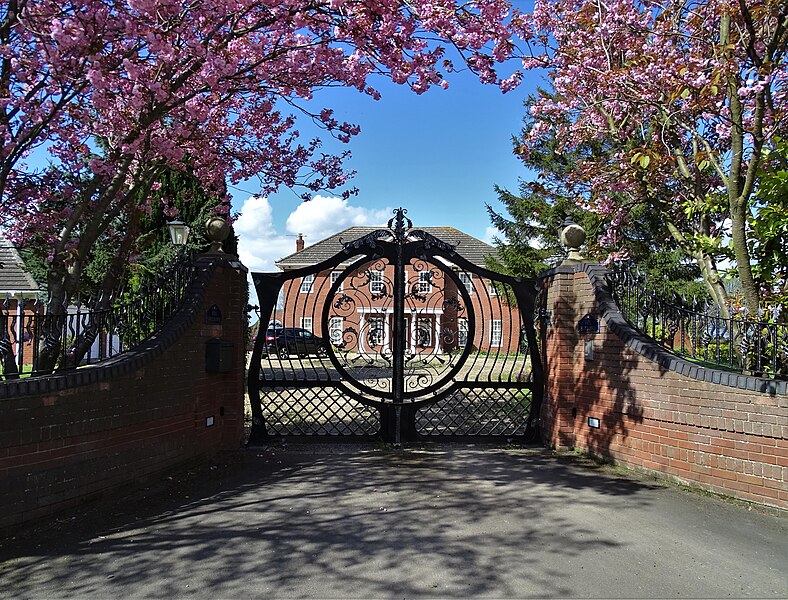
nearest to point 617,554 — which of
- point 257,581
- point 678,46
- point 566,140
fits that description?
point 257,581

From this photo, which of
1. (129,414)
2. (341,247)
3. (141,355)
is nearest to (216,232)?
(141,355)

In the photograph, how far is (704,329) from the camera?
6.11m

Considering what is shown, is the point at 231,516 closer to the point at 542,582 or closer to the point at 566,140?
the point at 542,582

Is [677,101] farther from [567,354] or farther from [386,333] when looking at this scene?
[386,333]

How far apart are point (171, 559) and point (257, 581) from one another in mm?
713

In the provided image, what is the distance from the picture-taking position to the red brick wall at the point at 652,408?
522 centimetres

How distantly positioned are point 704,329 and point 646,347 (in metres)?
0.59

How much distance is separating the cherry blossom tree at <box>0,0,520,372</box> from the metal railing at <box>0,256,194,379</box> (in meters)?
0.79

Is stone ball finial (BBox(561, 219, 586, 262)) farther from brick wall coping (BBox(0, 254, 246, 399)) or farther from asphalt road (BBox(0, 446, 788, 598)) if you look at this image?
brick wall coping (BBox(0, 254, 246, 399))

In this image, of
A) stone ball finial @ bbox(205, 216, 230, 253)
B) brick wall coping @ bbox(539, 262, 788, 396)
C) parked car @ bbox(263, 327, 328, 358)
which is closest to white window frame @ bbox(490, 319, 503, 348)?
brick wall coping @ bbox(539, 262, 788, 396)

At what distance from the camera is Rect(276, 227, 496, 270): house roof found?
95.3 feet

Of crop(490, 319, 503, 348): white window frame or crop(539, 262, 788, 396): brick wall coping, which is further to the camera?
crop(490, 319, 503, 348): white window frame

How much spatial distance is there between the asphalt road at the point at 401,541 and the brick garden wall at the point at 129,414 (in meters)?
0.26

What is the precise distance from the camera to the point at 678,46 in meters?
8.13
